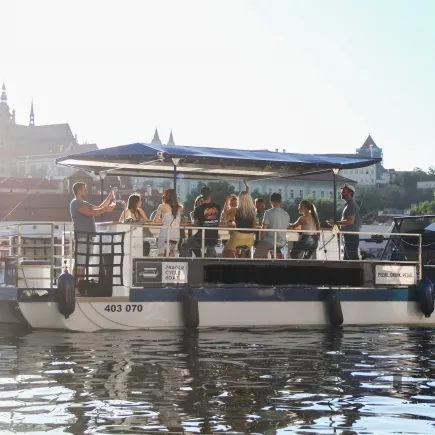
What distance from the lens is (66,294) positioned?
52.9 ft

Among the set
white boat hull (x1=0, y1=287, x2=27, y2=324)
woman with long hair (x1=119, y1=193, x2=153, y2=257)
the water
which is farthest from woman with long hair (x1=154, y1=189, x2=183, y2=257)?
white boat hull (x1=0, y1=287, x2=27, y2=324)

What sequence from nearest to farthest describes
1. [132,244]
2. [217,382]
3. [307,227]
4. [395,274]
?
[217,382] → [132,244] → [307,227] → [395,274]

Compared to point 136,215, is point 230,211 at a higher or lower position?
higher

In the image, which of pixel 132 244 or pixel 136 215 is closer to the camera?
pixel 132 244

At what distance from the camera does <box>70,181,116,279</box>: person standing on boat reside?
17.1 meters

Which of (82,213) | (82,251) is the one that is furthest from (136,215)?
(82,251)

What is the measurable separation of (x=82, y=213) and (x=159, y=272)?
168 centimetres

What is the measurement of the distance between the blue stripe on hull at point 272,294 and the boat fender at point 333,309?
9cm

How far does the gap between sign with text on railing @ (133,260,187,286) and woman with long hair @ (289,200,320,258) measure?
234 centimetres

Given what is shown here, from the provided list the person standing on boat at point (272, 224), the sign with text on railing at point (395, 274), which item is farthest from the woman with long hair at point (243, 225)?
the sign with text on railing at point (395, 274)

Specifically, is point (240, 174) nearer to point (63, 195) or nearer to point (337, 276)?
point (337, 276)

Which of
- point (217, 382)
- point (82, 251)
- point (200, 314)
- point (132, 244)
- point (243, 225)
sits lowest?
point (217, 382)

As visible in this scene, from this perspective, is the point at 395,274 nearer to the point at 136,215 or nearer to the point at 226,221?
the point at 226,221

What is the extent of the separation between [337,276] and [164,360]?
19.8ft
